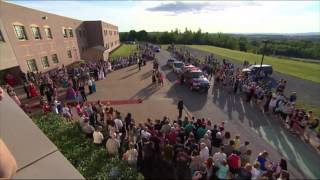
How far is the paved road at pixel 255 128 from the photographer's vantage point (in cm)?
943

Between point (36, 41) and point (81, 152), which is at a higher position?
point (36, 41)

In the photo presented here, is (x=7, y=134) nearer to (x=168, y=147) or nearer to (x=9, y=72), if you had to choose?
→ (x=168, y=147)

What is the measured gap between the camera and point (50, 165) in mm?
4176

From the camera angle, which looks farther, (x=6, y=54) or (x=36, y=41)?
(x=36, y=41)

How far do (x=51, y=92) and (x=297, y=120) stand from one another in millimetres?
16786

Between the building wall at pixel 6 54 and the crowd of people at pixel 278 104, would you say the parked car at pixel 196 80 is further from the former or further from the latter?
the building wall at pixel 6 54

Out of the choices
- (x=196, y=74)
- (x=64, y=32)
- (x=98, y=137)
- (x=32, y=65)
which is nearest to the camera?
(x=98, y=137)

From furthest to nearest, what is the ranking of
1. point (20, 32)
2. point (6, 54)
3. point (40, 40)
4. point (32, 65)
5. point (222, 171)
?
point (40, 40)
point (32, 65)
point (20, 32)
point (6, 54)
point (222, 171)

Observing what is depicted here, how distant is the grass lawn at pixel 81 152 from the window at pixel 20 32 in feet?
44.8

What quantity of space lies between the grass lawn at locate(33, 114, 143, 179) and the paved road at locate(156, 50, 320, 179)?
6.37 meters

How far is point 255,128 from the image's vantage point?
12.7m

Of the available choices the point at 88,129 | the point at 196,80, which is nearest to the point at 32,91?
the point at 88,129

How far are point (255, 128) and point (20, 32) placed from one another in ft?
78.9

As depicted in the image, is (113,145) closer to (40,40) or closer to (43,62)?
(43,62)
